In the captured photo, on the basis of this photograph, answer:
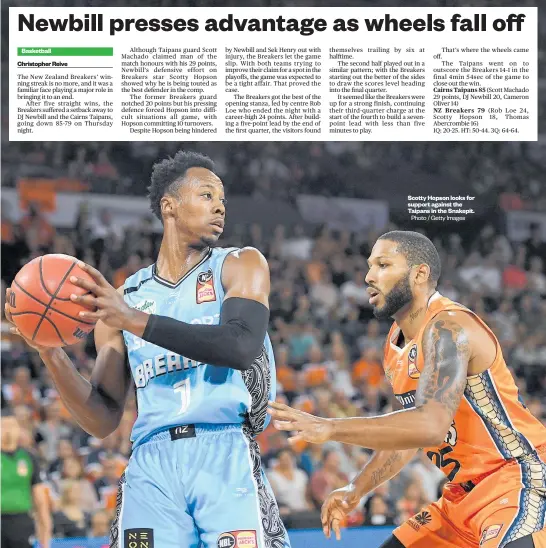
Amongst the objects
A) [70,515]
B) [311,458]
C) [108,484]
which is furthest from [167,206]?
[311,458]

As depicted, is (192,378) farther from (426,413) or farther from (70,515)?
(70,515)

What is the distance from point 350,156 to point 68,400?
9.66 meters

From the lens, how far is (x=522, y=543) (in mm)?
3193

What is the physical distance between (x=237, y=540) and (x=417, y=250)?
1.54m

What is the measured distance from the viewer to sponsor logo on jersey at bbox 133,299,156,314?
3602 millimetres

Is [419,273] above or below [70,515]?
above

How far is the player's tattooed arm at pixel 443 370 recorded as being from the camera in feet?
10.1

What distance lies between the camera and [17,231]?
392 inches

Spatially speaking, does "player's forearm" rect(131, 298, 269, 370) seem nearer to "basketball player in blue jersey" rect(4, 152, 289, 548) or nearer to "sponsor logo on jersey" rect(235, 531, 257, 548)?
"basketball player in blue jersey" rect(4, 152, 289, 548)

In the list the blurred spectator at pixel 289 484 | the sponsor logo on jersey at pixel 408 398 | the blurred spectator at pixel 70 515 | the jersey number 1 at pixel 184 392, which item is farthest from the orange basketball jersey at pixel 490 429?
the blurred spectator at pixel 70 515

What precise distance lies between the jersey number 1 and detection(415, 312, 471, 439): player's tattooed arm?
36.3 inches

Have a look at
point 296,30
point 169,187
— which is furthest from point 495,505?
point 296,30

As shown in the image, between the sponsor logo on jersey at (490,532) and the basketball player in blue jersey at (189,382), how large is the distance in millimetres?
807

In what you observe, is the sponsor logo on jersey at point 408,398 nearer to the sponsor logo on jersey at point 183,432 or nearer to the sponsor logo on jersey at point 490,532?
the sponsor logo on jersey at point 490,532
